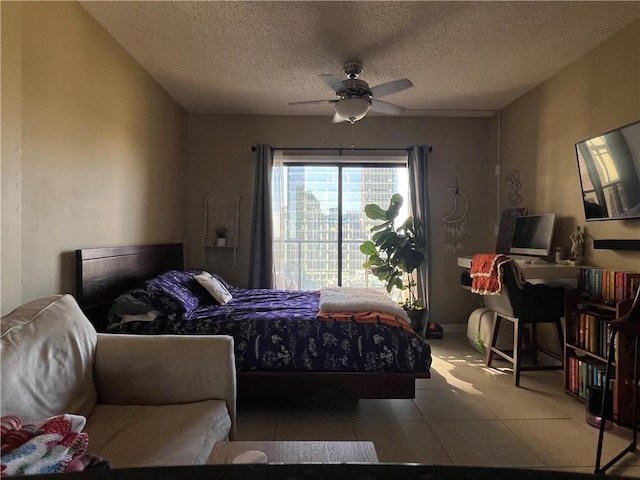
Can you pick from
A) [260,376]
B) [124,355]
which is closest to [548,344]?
[260,376]

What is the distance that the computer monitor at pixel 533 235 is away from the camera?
3430mm

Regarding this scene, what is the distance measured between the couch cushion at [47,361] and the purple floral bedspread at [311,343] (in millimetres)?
834

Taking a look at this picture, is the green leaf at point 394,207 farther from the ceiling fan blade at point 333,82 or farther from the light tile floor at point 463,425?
the light tile floor at point 463,425

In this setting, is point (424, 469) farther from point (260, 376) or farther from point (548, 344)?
point (548, 344)

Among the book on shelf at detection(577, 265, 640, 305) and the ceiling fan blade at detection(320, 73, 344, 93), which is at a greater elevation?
the ceiling fan blade at detection(320, 73, 344, 93)

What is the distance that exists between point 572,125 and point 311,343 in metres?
2.88

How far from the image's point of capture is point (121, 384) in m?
1.67

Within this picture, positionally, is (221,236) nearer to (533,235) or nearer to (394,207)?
(394,207)

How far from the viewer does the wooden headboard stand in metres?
2.40

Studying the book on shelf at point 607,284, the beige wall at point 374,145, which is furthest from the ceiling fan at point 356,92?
the book on shelf at point 607,284

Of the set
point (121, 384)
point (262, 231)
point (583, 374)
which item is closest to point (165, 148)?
point (262, 231)

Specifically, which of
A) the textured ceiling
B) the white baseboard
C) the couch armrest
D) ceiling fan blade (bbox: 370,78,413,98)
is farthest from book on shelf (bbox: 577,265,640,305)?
the couch armrest

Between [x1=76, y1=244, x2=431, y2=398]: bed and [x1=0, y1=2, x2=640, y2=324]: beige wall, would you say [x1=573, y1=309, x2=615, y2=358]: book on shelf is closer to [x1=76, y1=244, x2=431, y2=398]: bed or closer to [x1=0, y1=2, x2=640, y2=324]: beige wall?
[x1=0, y1=2, x2=640, y2=324]: beige wall

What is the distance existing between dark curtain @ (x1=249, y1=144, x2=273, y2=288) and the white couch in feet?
8.89
